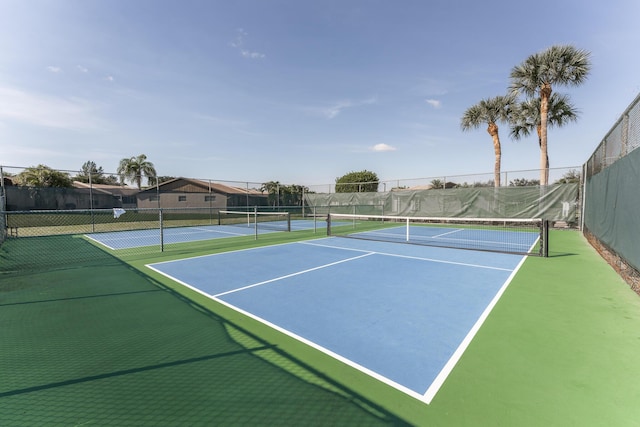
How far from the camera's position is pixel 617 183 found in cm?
695

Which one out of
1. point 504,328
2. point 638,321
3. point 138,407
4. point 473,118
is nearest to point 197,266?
point 138,407

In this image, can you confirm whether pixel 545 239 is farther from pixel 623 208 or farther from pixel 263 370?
pixel 263 370

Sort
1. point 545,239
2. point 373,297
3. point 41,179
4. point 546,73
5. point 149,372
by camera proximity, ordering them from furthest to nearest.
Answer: point 41,179 → point 546,73 → point 545,239 → point 373,297 → point 149,372

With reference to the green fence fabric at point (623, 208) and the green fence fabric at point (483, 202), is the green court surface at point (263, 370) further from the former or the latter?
the green fence fabric at point (483, 202)

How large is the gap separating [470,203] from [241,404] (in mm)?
20254

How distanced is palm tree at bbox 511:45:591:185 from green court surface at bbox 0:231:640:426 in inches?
668

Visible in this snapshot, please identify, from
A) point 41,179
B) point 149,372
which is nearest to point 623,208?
point 149,372

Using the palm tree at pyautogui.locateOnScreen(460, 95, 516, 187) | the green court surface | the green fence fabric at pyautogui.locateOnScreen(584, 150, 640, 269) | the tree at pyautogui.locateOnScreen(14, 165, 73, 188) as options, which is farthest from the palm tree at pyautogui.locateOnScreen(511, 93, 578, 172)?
the tree at pyautogui.locateOnScreen(14, 165, 73, 188)

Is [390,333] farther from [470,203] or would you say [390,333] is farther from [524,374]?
[470,203]

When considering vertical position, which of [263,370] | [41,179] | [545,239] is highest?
[41,179]

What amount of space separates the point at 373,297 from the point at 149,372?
346 cm

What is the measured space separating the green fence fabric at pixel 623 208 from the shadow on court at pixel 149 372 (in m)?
6.32

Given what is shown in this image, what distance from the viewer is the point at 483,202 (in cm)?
1895

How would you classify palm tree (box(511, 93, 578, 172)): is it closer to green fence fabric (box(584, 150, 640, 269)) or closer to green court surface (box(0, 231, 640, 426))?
green fence fabric (box(584, 150, 640, 269))
